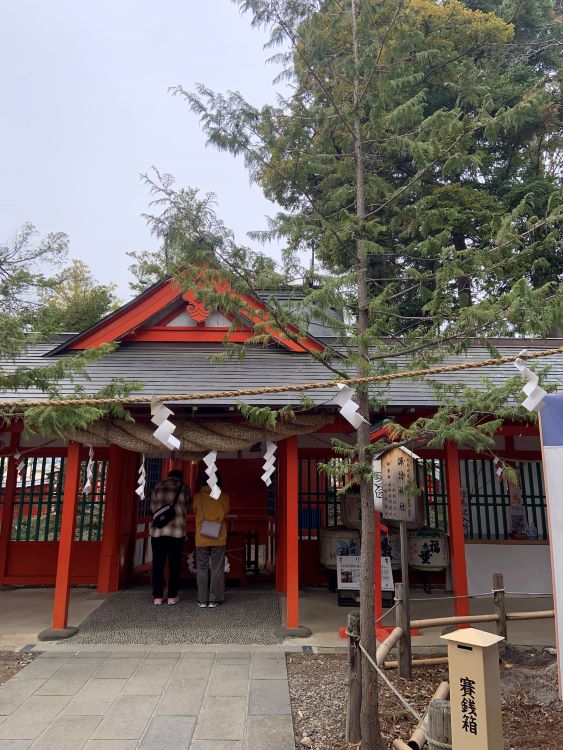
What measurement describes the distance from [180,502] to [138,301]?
10.7ft

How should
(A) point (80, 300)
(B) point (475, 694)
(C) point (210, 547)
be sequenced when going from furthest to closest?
(A) point (80, 300), (C) point (210, 547), (B) point (475, 694)

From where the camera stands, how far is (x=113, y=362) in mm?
7832

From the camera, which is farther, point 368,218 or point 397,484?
point 397,484

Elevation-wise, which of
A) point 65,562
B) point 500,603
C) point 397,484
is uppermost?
point 397,484

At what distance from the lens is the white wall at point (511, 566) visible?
797cm

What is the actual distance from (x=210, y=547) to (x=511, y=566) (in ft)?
16.1

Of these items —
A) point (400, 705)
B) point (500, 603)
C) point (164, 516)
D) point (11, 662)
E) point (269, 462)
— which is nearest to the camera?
point (400, 705)

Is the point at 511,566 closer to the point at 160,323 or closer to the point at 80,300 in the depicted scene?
the point at 160,323

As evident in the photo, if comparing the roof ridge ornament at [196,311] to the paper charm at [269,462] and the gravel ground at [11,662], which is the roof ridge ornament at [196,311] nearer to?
the paper charm at [269,462]

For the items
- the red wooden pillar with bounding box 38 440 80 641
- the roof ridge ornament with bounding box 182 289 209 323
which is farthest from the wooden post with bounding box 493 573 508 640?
the roof ridge ornament with bounding box 182 289 209 323

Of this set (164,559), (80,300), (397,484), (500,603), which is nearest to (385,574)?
(500,603)

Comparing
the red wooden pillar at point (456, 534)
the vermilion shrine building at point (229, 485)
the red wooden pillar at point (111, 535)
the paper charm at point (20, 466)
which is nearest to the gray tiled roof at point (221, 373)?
the vermilion shrine building at point (229, 485)

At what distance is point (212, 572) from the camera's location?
722cm

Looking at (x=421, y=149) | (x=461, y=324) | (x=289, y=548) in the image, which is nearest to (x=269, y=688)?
(x=289, y=548)
